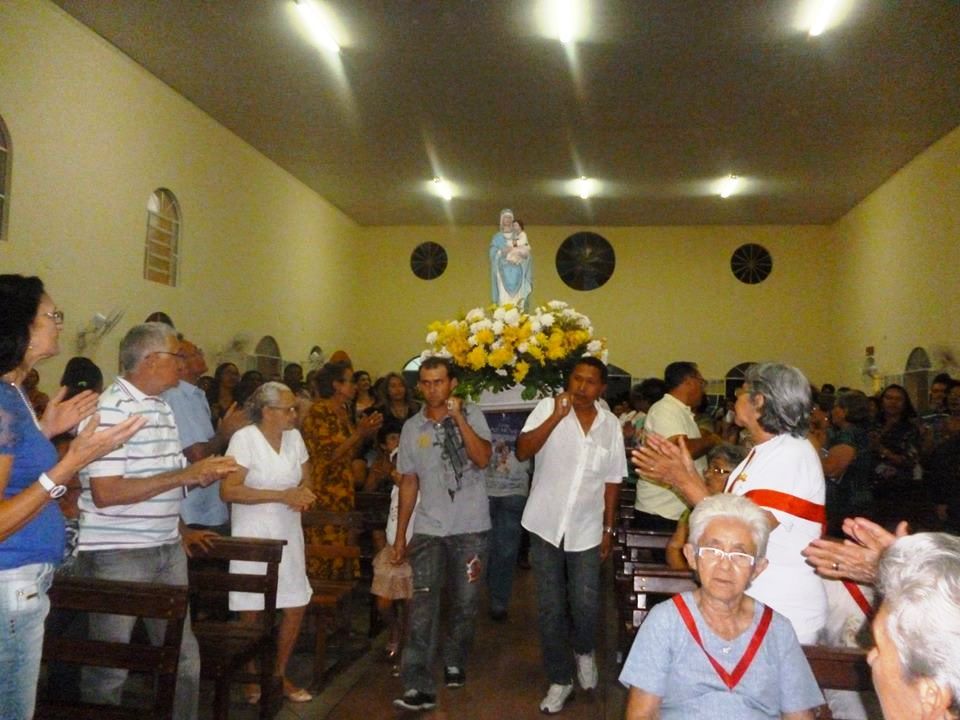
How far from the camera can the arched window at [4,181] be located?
7988 mm

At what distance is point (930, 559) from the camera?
168 cm

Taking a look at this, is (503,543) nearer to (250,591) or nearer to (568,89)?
(250,591)

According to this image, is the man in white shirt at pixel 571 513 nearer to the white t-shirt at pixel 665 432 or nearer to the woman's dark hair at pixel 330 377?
the white t-shirt at pixel 665 432

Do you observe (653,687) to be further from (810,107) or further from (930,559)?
(810,107)

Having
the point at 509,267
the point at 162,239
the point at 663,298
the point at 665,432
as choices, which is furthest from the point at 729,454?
the point at 663,298

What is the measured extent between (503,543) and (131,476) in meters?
3.66

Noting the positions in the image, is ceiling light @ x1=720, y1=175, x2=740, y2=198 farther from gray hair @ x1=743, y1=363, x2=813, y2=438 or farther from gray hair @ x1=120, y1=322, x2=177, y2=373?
gray hair @ x1=120, y1=322, x2=177, y2=373

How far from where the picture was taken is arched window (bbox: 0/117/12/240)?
7988mm

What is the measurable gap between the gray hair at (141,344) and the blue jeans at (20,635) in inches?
44.2

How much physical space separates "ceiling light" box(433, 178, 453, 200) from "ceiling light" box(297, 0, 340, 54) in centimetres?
552

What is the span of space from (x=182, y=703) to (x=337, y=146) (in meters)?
10.7

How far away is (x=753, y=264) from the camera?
1878 centimetres

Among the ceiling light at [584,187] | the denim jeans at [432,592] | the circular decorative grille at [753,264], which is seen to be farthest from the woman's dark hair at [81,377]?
the circular decorative grille at [753,264]

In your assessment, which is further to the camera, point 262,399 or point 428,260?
point 428,260
